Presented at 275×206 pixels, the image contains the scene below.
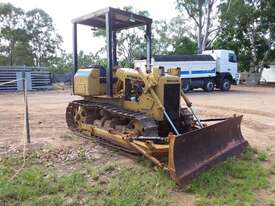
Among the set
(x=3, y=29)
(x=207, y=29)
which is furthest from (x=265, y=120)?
(x=3, y=29)

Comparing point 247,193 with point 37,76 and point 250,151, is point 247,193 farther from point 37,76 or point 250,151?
point 37,76

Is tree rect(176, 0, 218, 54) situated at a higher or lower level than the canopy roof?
higher

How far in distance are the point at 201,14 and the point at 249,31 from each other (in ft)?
15.6

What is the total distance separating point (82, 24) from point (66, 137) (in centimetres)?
262

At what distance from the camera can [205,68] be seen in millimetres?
23375

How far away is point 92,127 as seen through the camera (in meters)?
7.54

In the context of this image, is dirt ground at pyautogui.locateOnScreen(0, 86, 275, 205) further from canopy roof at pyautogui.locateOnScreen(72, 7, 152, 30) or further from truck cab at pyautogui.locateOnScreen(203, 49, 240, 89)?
truck cab at pyautogui.locateOnScreen(203, 49, 240, 89)

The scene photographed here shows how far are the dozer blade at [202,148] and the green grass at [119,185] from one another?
0.46 ft

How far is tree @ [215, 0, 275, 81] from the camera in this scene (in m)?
32.0

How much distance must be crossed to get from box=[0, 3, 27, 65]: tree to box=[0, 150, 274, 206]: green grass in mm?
40932

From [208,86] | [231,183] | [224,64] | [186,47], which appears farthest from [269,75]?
[231,183]

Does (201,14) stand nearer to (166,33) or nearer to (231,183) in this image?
(166,33)

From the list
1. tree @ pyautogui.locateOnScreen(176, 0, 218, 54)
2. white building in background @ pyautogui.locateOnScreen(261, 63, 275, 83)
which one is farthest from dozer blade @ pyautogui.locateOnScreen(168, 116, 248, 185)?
white building in background @ pyautogui.locateOnScreen(261, 63, 275, 83)

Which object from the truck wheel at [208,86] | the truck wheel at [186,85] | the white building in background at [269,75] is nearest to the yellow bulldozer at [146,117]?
the truck wheel at [186,85]
